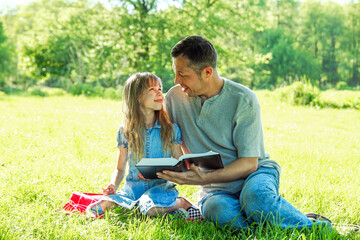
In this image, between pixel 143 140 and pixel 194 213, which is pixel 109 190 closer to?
pixel 143 140

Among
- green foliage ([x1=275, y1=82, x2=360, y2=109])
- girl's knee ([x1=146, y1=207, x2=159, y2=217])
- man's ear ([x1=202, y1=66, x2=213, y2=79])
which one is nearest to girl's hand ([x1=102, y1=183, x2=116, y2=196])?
girl's knee ([x1=146, y1=207, x2=159, y2=217])

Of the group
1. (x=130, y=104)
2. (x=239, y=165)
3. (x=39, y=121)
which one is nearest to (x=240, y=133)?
(x=239, y=165)

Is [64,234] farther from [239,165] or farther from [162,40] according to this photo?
[162,40]

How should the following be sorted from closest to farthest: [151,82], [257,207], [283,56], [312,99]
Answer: [257,207] < [151,82] < [312,99] < [283,56]

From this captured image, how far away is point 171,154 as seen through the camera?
3682 mm

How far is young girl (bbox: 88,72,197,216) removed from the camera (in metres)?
3.59

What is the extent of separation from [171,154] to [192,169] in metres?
0.55

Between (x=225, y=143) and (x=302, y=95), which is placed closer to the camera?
(x=225, y=143)

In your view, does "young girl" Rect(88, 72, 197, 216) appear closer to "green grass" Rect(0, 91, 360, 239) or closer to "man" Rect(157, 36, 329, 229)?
"man" Rect(157, 36, 329, 229)

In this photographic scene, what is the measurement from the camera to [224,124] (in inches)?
138

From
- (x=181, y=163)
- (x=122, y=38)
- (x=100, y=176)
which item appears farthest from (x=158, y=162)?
(x=122, y=38)

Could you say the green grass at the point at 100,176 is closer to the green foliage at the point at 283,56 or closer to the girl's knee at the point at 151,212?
the girl's knee at the point at 151,212

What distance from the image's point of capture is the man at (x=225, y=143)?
3141mm

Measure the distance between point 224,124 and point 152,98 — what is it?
2.16 feet
